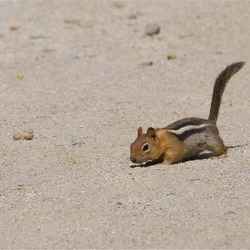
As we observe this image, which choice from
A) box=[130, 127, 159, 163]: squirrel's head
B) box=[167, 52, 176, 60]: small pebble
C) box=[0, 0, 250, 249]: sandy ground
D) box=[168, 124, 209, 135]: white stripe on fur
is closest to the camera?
box=[0, 0, 250, 249]: sandy ground

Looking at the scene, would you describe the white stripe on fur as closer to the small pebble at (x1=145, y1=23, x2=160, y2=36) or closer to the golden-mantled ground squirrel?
the golden-mantled ground squirrel

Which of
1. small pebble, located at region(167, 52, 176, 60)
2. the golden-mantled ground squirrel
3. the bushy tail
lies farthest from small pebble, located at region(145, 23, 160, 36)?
the golden-mantled ground squirrel

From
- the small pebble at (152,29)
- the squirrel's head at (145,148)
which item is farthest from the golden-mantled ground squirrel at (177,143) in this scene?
the small pebble at (152,29)

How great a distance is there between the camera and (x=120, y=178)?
24.5 ft

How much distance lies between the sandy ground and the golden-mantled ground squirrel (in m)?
0.13

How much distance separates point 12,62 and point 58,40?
117cm

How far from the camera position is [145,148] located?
7.86 meters

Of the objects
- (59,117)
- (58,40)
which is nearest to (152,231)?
(59,117)

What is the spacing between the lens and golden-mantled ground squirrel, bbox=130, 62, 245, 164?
7.86 m

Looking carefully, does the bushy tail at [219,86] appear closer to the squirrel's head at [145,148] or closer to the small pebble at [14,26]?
the squirrel's head at [145,148]

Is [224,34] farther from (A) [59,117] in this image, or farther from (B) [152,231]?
(B) [152,231]

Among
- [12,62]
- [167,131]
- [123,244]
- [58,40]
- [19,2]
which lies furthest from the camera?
[19,2]

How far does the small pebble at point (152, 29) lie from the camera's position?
13.7 meters

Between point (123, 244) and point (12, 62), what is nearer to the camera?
point (123, 244)
